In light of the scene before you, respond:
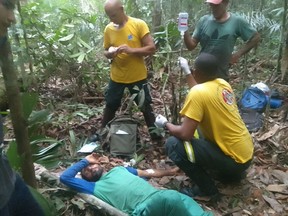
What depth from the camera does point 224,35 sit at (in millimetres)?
3691

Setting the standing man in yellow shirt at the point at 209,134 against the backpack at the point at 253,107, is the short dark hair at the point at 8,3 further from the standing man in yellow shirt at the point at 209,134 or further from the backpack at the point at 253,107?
the backpack at the point at 253,107

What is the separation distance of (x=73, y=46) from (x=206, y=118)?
2.83m

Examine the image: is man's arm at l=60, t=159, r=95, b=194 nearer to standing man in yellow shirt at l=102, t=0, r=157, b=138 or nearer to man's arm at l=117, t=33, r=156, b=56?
standing man in yellow shirt at l=102, t=0, r=157, b=138

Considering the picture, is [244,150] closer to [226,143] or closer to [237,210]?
[226,143]

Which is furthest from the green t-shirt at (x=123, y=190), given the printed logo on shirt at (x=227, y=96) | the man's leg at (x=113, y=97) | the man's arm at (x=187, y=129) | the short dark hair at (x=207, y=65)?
the man's leg at (x=113, y=97)

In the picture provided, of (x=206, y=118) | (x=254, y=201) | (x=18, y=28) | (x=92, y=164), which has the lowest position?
(x=254, y=201)

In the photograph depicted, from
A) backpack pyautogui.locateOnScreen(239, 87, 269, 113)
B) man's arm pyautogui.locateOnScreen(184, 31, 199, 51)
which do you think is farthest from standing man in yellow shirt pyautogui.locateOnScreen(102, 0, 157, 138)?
backpack pyautogui.locateOnScreen(239, 87, 269, 113)

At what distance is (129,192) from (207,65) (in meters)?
1.24

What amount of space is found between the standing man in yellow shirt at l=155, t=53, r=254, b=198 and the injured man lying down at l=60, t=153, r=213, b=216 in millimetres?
400

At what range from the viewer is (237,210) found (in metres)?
2.94

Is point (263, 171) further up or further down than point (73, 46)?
further down

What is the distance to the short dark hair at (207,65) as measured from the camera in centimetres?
285

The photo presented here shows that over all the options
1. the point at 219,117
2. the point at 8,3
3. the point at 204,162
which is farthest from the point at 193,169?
the point at 8,3

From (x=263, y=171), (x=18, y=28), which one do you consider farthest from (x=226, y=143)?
(x=18, y=28)
